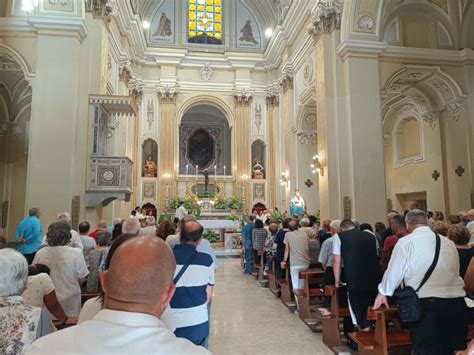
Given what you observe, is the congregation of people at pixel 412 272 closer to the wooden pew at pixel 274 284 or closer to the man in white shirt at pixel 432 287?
the man in white shirt at pixel 432 287

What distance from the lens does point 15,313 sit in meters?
1.95

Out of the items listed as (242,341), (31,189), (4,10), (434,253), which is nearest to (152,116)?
(4,10)

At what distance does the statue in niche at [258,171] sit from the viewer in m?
18.6

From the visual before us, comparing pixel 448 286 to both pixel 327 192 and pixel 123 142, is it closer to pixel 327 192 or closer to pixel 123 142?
pixel 327 192

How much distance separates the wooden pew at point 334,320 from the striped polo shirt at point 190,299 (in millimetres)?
2012

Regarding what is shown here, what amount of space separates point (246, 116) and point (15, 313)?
1731 centimetres

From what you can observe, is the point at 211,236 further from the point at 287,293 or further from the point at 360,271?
the point at 360,271

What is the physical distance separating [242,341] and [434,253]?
9.09 ft

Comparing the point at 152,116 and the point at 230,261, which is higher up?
the point at 152,116

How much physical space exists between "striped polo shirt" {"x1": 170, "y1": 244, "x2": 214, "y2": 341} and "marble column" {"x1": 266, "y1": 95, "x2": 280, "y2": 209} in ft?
50.8

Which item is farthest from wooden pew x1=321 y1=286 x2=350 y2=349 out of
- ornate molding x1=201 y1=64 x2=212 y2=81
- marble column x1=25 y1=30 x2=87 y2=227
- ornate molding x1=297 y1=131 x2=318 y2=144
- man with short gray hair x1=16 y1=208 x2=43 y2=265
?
ornate molding x1=201 y1=64 x2=212 y2=81

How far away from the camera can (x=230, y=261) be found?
1171 centimetres

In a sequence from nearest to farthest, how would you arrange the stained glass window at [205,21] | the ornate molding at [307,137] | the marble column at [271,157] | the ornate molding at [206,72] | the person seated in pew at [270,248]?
the person seated in pew at [270,248] → the ornate molding at [307,137] → the marble column at [271,157] → the ornate molding at [206,72] → the stained glass window at [205,21]

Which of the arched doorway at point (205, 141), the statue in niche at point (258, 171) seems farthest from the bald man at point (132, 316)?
the arched doorway at point (205, 141)
